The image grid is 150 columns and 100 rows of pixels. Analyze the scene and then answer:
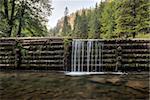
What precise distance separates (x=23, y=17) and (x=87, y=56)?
1193 centimetres

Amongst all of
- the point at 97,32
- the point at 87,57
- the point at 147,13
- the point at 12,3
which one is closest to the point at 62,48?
the point at 87,57

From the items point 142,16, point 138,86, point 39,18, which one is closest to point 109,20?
point 142,16

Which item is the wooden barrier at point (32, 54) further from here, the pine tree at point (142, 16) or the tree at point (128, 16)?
the pine tree at point (142, 16)

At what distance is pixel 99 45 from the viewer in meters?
18.8

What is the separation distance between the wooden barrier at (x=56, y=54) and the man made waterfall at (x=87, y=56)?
11.2 inches

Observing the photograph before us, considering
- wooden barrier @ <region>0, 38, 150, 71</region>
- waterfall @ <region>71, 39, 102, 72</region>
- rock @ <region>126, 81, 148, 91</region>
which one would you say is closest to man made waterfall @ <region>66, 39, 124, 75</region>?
waterfall @ <region>71, 39, 102, 72</region>

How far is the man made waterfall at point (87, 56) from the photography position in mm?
18516

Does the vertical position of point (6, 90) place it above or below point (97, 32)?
below

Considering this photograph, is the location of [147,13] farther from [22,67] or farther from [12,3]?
[22,67]

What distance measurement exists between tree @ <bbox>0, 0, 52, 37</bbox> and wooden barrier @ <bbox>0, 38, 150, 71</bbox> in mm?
7379

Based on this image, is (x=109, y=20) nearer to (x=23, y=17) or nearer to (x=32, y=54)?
(x=23, y=17)

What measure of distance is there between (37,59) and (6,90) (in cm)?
929

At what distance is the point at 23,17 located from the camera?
28406 mm

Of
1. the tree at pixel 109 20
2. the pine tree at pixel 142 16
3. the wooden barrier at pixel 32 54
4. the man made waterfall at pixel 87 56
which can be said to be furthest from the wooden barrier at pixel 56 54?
the tree at pixel 109 20
